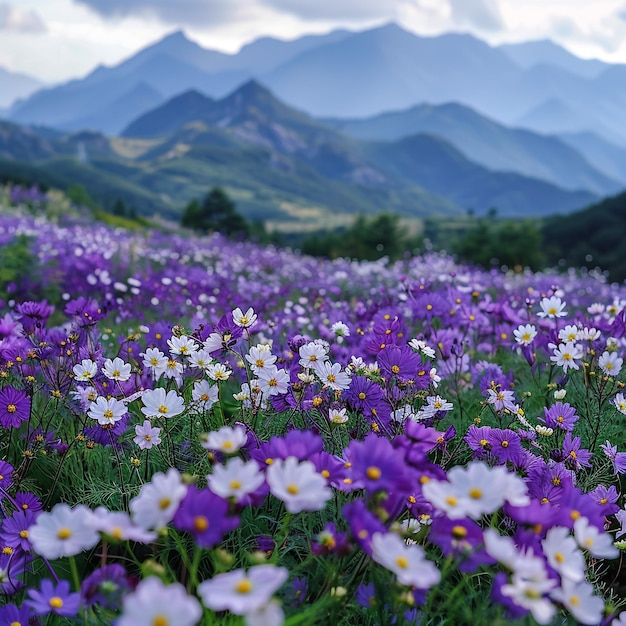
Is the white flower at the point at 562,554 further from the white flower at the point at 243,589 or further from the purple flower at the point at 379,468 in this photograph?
the white flower at the point at 243,589

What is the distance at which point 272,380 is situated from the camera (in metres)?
2.33

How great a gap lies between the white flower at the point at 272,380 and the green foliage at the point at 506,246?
38.4 m

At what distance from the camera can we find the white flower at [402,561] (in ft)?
3.84

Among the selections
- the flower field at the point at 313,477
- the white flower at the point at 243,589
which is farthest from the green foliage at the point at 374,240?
the white flower at the point at 243,589

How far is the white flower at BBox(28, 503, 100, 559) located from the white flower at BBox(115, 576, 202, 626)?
0.33 meters

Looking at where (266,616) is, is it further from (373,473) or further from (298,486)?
(373,473)

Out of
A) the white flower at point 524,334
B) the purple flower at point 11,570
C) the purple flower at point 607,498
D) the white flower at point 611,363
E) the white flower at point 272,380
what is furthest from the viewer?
the white flower at point 524,334

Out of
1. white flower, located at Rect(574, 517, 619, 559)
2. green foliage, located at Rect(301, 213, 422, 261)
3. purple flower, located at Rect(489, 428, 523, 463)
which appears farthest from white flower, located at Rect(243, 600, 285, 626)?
green foliage, located at Rect(301, 213, 422, 261)

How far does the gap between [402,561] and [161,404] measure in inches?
46.7

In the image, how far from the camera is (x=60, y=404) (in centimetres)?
312

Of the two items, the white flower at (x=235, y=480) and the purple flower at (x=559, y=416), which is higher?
the white flower at (x=235, y=480)

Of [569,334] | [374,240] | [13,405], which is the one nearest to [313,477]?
[13,405]

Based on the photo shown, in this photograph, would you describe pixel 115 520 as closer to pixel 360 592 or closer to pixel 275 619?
pixel 275 619

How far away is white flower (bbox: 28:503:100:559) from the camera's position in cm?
130
